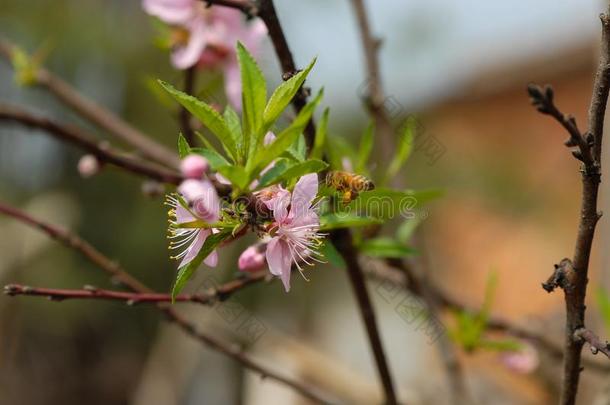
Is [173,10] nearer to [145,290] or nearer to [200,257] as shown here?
[145,290]

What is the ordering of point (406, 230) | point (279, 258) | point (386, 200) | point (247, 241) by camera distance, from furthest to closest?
point (247, 241), point (406, 230), point (386, 200), point (279, 258)

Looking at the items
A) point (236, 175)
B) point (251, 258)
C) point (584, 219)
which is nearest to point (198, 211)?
point (236, 175)

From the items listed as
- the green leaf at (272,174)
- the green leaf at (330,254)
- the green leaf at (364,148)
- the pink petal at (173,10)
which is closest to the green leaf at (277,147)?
the green leaf at (272,174)

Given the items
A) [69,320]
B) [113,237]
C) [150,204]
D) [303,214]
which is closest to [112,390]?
[69,320]

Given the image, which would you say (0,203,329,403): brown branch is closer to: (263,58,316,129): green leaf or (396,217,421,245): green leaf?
(396,217,421,245): green leaf

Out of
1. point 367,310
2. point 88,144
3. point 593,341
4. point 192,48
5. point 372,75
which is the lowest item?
point 593,341

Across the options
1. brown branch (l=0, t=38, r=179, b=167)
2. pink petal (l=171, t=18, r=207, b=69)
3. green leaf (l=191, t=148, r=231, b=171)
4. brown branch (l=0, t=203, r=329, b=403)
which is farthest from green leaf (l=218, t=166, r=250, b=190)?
brown branch (l=0, t=38, r=179, b=167)
